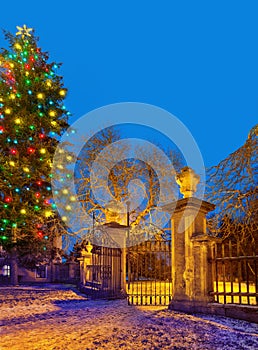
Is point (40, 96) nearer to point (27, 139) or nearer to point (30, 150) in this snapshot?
point (27, 139)

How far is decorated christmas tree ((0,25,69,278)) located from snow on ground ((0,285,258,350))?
9.18 metres

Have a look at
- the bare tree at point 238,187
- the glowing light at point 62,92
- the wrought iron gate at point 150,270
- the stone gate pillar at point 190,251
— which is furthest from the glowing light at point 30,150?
the bare tree at point 238,187

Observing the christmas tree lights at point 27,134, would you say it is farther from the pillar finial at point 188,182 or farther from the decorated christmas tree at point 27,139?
the pillar finial at point 188,182

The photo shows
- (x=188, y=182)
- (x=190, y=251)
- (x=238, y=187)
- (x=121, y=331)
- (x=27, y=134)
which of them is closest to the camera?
(x=121, y=331)

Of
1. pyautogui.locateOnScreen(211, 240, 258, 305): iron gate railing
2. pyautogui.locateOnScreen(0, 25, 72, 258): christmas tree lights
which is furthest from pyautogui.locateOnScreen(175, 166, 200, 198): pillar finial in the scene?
pyautogui.locateOnScreen(0, 25, 72, 258): christmas tree lights

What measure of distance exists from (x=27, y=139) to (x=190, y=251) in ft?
42.4

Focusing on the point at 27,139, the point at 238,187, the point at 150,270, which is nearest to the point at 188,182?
the point at 238,187

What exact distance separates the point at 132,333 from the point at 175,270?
3255mm

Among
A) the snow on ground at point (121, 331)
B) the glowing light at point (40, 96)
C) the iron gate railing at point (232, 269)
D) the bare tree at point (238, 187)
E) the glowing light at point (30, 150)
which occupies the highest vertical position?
the glowing light at point (40, 96)

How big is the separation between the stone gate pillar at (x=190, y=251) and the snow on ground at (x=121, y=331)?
19.4 inches

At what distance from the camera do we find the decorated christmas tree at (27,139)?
17797mm

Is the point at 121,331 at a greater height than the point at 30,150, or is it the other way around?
the point at 30,150

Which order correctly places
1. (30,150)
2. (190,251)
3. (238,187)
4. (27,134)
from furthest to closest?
(27,134) → (30,150) → (190,251) → (238,187)

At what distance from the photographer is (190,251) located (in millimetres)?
9117
